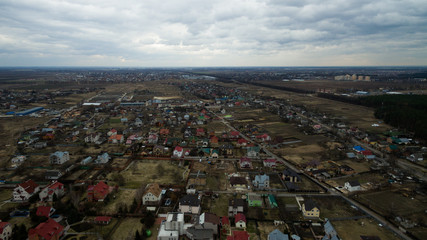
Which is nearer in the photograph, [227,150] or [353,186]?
[353,186]

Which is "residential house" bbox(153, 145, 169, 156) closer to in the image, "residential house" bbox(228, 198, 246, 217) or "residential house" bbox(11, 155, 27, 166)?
"residential house" bbox(228, 198, 246, 217)

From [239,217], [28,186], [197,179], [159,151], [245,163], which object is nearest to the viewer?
[239,217]

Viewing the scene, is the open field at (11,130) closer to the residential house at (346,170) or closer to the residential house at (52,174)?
the residential house at (52,174)

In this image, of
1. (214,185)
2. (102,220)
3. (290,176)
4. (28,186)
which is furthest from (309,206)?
(28,186)

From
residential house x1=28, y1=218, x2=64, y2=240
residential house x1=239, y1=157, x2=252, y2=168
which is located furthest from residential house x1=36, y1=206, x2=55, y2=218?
residential house x1=239, y1=157, x2=252, y2=168

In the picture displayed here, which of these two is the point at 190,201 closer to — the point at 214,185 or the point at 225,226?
the point at 225,226

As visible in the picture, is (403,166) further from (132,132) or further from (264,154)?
(132,132)
